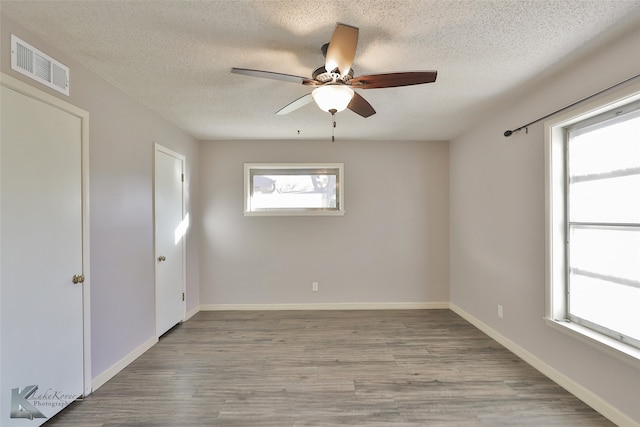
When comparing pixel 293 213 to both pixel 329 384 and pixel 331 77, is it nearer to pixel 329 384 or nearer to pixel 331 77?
pixel 329 384

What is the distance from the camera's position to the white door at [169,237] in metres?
3.07

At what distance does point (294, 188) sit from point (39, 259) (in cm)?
286

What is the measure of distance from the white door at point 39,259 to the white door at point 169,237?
1019 mm

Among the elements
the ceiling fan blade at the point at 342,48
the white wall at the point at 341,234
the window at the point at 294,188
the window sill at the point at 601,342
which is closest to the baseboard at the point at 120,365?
the white wall at the point at 341,234

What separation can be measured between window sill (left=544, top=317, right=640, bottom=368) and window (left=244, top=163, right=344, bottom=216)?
2.69 meters

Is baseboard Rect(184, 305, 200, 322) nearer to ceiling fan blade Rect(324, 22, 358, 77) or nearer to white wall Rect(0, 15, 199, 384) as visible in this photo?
white wall Rect(0, 15, 199, 384)

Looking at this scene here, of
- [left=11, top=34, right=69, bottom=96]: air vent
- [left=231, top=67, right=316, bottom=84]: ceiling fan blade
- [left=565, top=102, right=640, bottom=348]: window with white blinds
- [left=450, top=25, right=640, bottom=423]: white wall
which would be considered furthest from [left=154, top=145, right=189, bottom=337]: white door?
[left=565, top=102, right=640, bottom=348]: window with white blinds

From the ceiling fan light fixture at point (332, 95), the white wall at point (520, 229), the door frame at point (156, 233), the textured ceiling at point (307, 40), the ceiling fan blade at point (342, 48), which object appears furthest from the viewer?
the door frame at point (156, 233)

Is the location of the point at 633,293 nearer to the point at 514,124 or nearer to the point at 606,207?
the point at 606,207

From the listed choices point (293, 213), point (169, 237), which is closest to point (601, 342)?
point (293, 213)

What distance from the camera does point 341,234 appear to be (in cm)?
415

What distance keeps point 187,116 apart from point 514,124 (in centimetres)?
332

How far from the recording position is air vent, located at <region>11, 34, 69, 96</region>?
5.32 feet

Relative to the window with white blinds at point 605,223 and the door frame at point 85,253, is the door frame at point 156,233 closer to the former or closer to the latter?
the door frame at point 85,253
